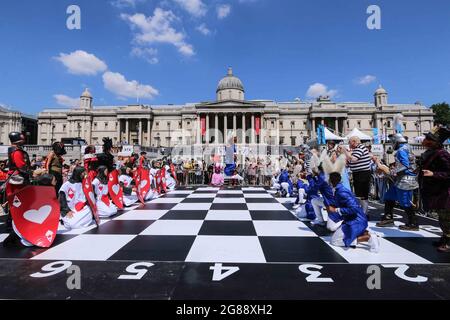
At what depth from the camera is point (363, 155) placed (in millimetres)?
4934

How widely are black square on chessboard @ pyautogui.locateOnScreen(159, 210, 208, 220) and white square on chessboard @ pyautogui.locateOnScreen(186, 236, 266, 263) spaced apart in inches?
59.9

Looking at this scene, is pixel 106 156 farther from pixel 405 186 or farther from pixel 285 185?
pixel 405 186

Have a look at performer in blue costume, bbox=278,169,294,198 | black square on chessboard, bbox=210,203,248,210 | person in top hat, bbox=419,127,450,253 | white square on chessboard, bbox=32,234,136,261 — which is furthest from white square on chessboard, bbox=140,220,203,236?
performer in blue costume, bbox=278,169,294,198

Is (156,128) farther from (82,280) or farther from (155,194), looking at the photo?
(82,280)

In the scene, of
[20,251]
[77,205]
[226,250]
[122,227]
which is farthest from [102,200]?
[226,250]

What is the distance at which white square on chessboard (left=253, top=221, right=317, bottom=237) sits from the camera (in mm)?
4095

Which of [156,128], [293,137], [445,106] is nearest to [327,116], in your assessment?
[293,137]

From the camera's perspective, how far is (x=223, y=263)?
112 inches

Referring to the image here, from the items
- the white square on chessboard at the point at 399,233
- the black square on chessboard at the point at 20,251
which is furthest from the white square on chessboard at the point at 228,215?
the black square on chessboard at the point at 20,251

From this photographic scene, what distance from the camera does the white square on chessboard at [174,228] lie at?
13.5 feet

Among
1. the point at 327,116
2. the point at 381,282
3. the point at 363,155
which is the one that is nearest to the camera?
the point at 381,282

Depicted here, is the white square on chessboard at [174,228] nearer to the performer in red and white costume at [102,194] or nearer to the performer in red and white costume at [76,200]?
the performer in red and white costume at [76,200]
